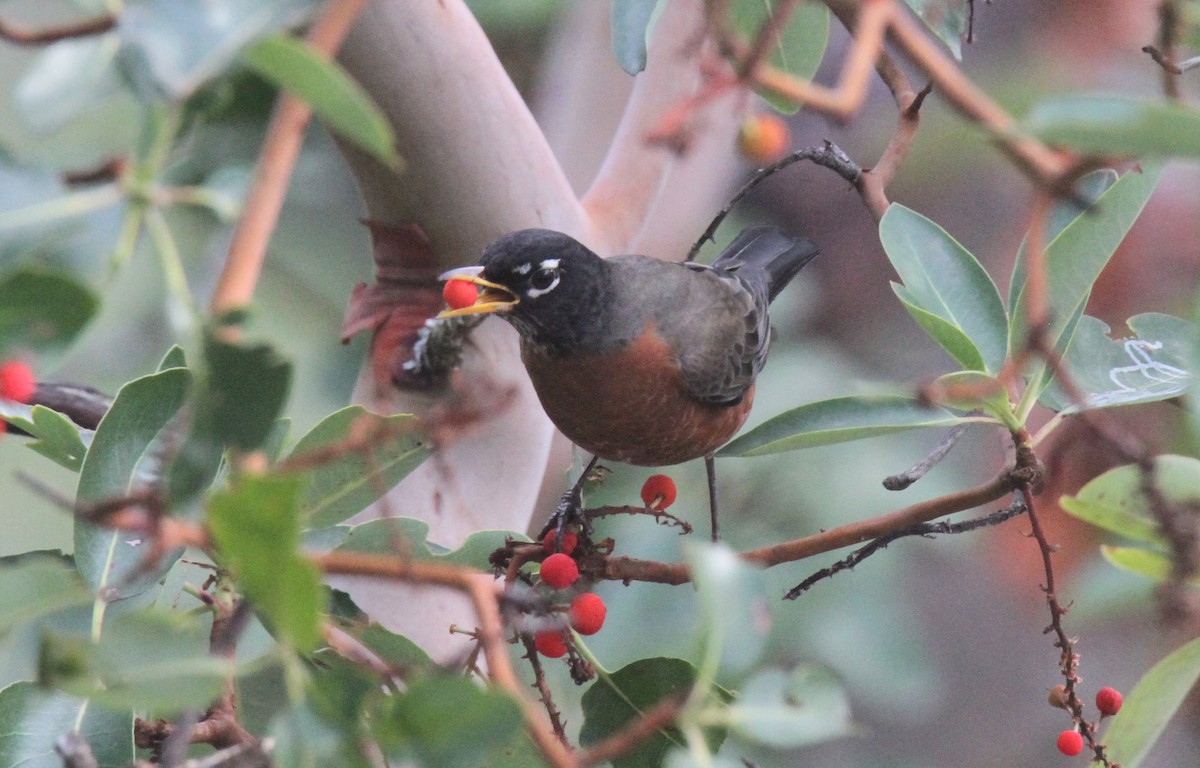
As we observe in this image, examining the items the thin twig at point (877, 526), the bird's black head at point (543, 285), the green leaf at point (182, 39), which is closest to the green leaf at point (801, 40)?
the bird's black head at point (543, 285)

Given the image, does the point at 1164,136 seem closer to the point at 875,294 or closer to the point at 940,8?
the point at 940,8

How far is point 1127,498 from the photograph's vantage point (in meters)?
1.07

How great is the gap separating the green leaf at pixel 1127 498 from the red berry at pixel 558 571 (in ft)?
1.69

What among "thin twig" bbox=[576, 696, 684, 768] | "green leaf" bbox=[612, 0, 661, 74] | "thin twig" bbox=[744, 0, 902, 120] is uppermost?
"thin twig" bbox=[744, 0, 902, 120]

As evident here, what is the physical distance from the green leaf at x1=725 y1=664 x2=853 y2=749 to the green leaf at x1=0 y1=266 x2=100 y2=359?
473 mm

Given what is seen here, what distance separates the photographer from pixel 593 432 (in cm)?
200

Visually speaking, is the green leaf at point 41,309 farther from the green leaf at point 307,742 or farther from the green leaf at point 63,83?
the green leaf at point 307,742

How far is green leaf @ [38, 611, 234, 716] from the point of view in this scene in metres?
0.65

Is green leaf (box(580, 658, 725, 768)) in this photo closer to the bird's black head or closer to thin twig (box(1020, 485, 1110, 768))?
thin twig (box(1020, 485, 1110, 768))

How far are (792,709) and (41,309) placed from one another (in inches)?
21.2

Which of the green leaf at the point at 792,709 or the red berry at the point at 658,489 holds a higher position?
the green leaf at the point at 792,709

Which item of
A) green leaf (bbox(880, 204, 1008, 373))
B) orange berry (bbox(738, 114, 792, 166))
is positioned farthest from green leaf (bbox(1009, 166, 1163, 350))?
orange berry (bbox(738, 114, 792, 166))

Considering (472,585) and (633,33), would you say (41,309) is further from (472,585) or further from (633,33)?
(633,33)

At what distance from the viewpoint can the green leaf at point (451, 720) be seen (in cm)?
67
